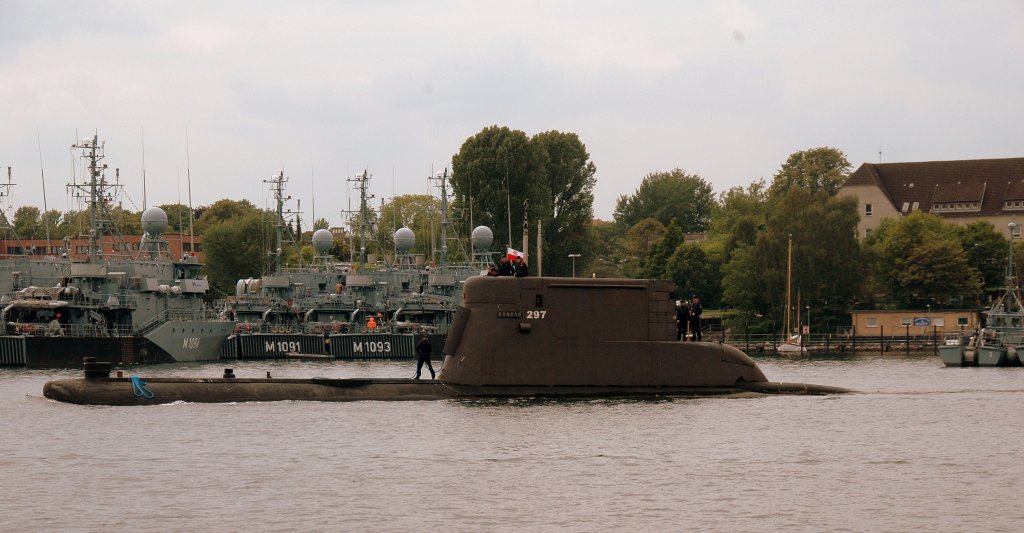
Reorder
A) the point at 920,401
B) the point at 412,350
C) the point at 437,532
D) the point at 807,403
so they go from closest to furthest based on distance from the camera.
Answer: the point at 437,532 < the point at 807,403 < the point at 920,401 < the point at 412,350

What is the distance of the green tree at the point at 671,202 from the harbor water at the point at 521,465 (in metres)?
108

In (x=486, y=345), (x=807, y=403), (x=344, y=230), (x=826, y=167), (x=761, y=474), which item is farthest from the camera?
(x=344, y=230)

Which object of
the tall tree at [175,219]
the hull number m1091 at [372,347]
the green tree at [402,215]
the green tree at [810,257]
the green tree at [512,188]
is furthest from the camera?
the tall tree at [175,219]

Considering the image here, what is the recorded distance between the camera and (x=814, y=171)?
11906 centimetres

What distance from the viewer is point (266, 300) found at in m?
81.9

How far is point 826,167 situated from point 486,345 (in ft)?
311

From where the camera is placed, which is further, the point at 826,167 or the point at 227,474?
the point at 826,167

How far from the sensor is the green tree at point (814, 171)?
389ft

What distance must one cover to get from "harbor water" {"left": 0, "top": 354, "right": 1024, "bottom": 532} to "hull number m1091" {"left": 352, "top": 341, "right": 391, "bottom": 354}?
4123cm

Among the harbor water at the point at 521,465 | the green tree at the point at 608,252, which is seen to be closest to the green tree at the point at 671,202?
the green tree at the point at 608,252

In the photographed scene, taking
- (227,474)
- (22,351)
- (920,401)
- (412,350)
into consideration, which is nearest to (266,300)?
(412,350)

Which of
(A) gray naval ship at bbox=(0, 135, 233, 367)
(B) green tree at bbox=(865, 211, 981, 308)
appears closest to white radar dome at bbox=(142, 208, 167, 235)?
(A) gray naval ship at bbox=(0, 135, 233, 367)

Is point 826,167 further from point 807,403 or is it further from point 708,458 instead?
point 708,458

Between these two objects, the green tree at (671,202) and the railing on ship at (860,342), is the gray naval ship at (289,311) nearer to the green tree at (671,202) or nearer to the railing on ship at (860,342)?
the railing on ship at (860,342)
